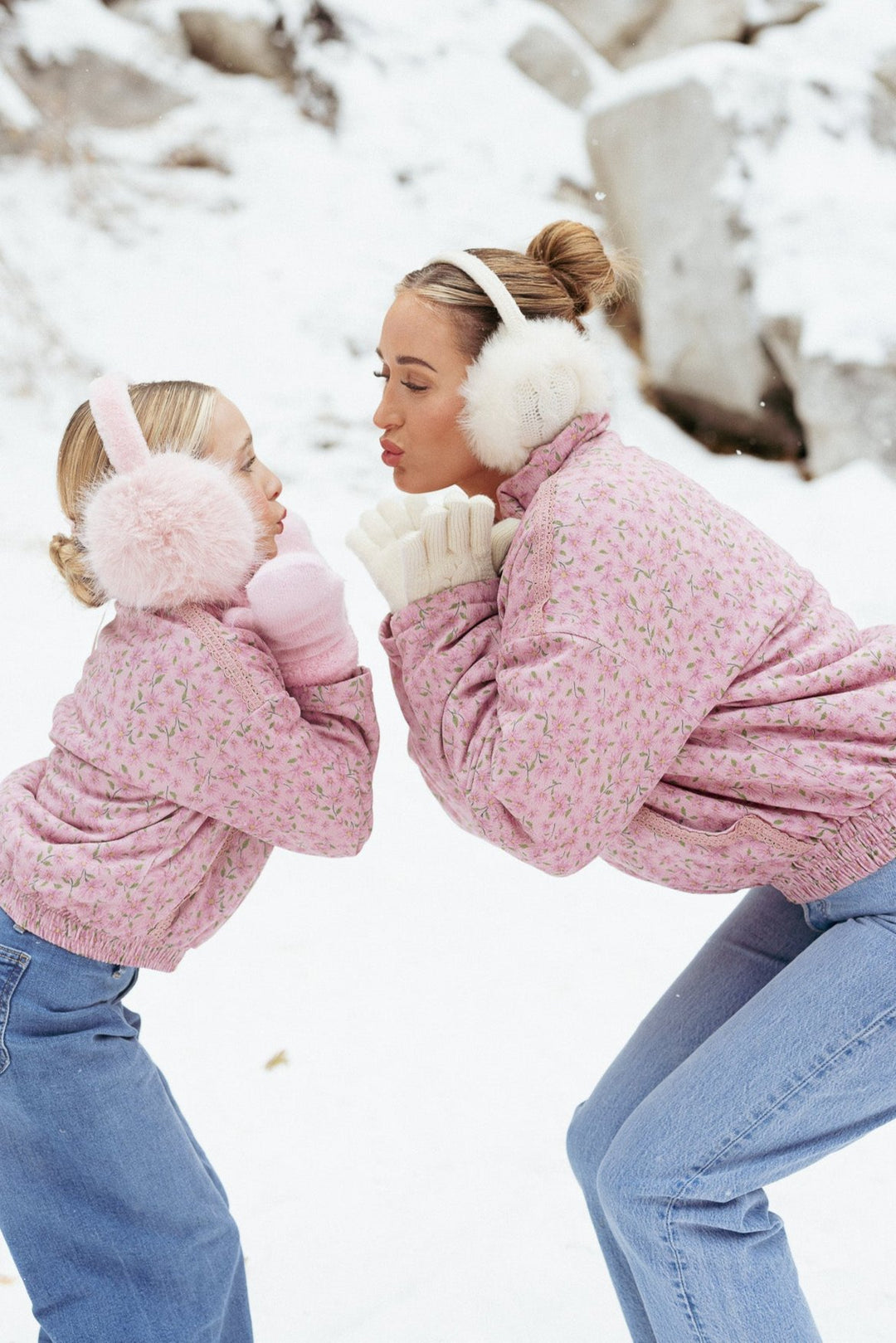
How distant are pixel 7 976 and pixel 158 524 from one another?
53cm

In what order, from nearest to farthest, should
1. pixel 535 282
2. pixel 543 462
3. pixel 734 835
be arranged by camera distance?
pixel 734 835 < pixel 543 462 < pixel 535 282

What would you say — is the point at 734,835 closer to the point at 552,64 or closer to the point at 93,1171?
the point at 93,1171

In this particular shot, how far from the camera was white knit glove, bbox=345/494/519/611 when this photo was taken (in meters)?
1.41

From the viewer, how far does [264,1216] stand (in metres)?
2.22

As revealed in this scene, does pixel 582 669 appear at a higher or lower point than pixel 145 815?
higher

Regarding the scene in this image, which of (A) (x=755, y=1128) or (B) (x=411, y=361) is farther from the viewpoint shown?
(B) (x=411, y=361)

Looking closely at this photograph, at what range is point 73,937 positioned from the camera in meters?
1.39

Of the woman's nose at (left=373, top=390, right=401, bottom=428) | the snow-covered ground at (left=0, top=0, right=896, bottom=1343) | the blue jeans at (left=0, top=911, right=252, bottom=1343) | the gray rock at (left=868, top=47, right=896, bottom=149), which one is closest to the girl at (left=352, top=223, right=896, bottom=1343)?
the woman's nose at (left=373, top=390, right=401, bottom=428)

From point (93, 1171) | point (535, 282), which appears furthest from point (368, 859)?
point (535, 282)

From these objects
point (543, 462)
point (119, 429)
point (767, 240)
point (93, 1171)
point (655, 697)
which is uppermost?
point (119, 429)

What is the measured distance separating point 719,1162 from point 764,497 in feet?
12.5

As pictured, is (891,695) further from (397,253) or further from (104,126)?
(104,126)

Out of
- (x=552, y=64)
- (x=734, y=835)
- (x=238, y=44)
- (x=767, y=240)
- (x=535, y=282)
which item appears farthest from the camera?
(x=552, y=64)

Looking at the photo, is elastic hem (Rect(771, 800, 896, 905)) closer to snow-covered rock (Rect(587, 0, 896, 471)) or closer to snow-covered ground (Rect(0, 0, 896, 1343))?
snow-covered ground (Rect(0, 0, 896, 1343))
